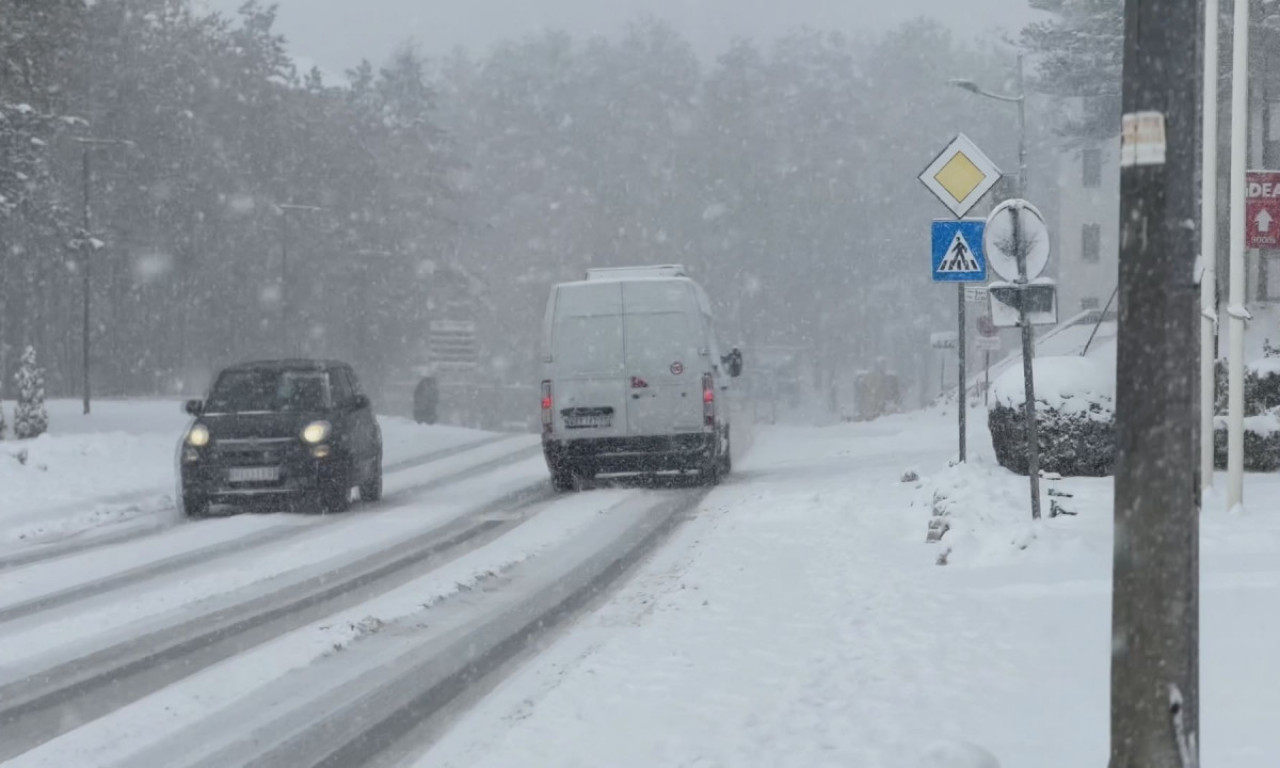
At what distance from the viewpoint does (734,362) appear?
19859mm

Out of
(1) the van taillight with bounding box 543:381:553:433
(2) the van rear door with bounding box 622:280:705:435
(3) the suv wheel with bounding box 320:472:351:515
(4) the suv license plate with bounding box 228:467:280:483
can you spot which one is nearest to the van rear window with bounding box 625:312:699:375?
(2) the van rear door with bounding box 622:280:705:435

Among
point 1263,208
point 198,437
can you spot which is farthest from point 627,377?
point 1263,208

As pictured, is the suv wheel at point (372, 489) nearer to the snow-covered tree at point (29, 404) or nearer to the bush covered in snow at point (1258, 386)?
the bush covered in snow at point (1258, 386)

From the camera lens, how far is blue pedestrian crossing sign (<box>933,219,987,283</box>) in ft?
44.5

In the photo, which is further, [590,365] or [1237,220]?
[590,365]

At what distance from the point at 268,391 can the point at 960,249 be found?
7.89 metres

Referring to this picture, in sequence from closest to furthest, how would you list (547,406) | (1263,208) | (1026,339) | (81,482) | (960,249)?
(1026,339)
(1263,208)
(960,249)
(547,406)
(81,482)

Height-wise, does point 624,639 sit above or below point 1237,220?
below

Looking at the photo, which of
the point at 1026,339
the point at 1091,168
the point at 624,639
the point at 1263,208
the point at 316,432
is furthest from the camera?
the point at 1091,168

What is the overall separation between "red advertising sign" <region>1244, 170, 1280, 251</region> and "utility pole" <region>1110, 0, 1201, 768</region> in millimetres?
8956

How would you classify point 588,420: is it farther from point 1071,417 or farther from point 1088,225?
point 1088,225

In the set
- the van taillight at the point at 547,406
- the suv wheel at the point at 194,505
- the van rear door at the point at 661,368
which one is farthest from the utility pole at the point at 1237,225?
the suv wheel at the point at 194,505

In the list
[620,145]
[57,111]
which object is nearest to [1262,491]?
[57,111]

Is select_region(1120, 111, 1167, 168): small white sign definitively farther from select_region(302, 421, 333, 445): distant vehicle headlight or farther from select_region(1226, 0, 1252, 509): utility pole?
select_region(302, 421, 333, 445): distant vehicle headlight
